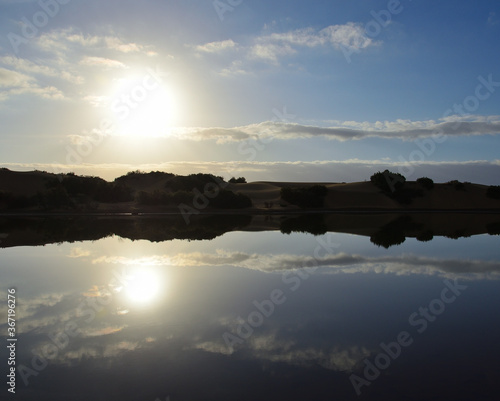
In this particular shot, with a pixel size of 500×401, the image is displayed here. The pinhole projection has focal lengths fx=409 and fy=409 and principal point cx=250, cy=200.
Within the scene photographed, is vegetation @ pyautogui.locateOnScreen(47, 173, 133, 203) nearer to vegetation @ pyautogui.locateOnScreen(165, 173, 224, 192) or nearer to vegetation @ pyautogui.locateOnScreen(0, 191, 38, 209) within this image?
vegetation @ pyautogui.locateOnScreen(0, 191, 38, 209)

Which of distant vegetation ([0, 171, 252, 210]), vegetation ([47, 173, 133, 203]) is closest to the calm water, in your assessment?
distant vegetation ([0, 171, 252, 210])

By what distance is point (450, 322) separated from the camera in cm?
1004

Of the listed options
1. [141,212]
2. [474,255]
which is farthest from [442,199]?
[474,255]

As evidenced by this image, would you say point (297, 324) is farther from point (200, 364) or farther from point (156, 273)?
point (156, 273)

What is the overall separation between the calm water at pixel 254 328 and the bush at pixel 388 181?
222 feet

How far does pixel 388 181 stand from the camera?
86.1m

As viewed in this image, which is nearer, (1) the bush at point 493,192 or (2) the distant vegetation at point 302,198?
(2) the distant vegetation at point 302,198

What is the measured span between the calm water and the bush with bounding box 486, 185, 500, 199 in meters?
74.5

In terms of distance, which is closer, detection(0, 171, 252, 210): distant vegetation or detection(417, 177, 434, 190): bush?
detection(0, 171, 252, 210): distant vegetation

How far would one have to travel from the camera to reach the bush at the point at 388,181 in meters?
84.2

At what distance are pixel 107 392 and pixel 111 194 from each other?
219 ft

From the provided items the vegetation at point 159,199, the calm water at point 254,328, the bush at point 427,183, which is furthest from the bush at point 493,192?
the calm water at point 254,328

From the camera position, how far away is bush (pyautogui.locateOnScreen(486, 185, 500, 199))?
272 ft

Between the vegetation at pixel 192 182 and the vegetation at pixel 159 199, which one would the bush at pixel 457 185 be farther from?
the vegetation at pixel 159 199
